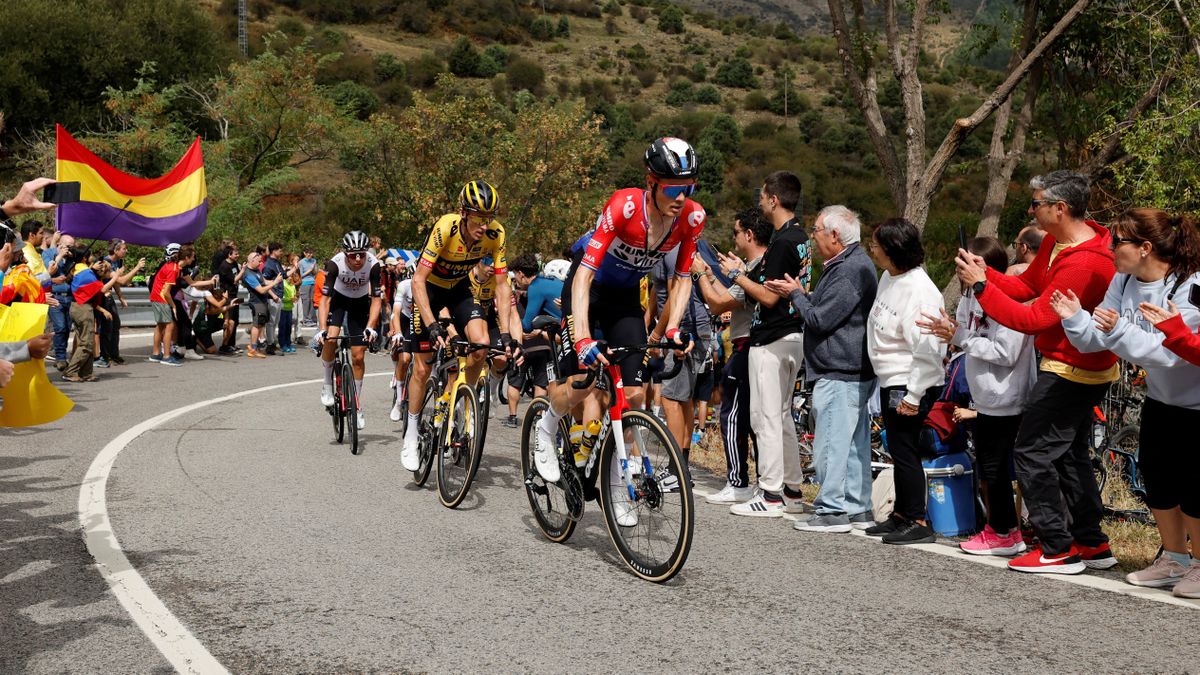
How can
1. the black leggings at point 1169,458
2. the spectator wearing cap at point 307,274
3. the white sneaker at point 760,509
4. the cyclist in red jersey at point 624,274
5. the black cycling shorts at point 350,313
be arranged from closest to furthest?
the black leggings at point 1169,458
the cyclist in red jersey at point 624,274
the white sneaker at point 760,509
the black cycling shorts at point 350,313
the spectator wearing cap at point 307,274

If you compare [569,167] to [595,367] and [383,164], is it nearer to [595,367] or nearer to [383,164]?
[383,164]

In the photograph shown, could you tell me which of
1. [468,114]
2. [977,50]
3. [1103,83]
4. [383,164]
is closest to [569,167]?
[468,114]

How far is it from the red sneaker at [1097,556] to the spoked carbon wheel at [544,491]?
2966 millimetres

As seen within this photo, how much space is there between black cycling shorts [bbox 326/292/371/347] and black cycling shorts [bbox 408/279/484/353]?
1.67m

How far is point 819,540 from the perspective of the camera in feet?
23.5

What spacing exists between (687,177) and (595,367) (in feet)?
3.93

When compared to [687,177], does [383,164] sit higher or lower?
higher

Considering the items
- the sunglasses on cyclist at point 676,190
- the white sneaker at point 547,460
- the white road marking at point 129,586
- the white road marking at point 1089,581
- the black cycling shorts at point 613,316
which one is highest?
the sunglasses on cyclist at point 676,190

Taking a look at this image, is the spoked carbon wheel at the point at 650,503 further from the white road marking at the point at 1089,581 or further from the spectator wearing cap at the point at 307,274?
the spectator wearing cap at the point at 307,274

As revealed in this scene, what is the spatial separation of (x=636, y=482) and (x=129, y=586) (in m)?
2.74

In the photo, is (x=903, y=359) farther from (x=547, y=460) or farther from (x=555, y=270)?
(x=555, y=270)

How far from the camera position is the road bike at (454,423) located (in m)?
7.86

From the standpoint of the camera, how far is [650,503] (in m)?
6.05

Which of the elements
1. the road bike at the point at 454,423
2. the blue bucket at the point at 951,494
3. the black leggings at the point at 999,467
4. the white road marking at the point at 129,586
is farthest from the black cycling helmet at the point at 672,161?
the white road marking at the point at 129,586
